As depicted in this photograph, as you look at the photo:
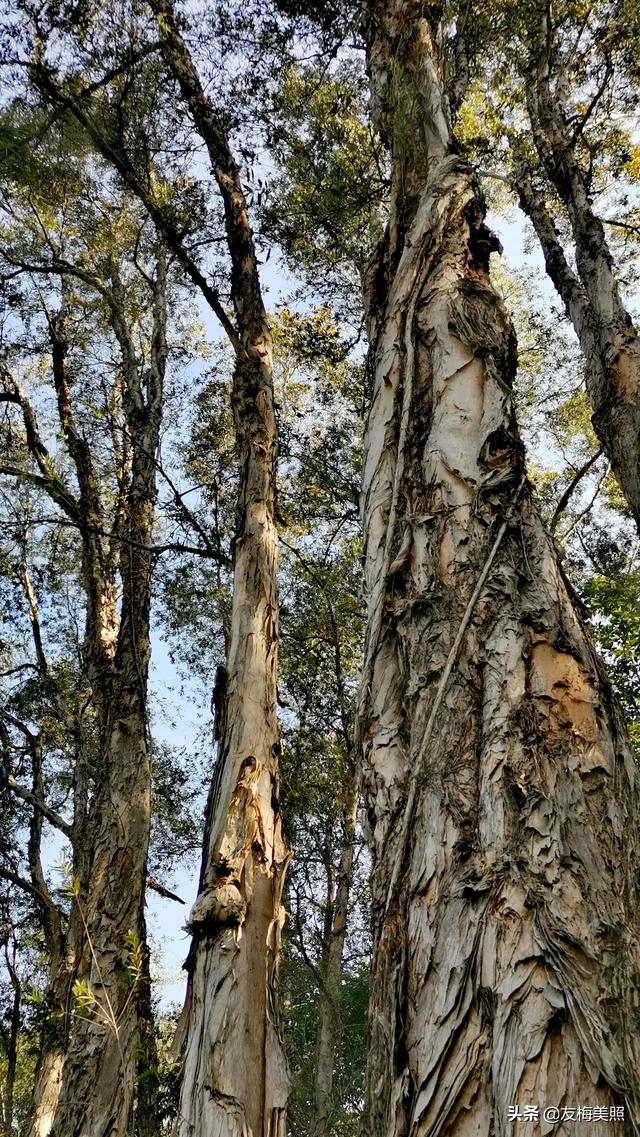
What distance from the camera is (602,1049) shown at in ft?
3.55

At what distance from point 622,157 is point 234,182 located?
643 cm

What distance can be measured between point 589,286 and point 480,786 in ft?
19.2

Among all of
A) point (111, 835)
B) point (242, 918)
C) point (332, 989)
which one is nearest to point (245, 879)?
point (242, 918)

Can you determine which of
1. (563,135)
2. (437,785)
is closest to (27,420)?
(563,135)

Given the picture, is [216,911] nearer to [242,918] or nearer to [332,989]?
[242,918]

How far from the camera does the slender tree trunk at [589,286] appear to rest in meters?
5.27

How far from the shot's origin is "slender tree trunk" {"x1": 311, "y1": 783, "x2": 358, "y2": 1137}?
800cm

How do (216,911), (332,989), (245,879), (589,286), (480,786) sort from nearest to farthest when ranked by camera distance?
1. (480,786)
2. (216,911)
3. (245,879)
4. (589,286)
5. (332,989)

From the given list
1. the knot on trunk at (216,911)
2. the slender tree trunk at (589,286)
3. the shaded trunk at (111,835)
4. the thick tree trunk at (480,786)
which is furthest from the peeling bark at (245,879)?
the slender tree trunk at (589,286)

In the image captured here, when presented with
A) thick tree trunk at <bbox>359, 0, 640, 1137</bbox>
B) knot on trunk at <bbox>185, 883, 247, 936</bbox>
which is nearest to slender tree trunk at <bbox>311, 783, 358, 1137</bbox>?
knot on trunk at <bbox>185, 883, 247, 936</bbox>

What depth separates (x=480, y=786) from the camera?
4.69 ft

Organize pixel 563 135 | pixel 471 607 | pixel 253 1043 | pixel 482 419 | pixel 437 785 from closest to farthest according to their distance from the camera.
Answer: pixel 437 785 → pixel 471 607 → pixel 482 419 → pixel 253 1043 → pixel 563 135

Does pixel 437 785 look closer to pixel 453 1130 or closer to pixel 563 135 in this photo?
pixel 453 1130

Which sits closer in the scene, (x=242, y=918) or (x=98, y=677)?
(x=242, y=918)
